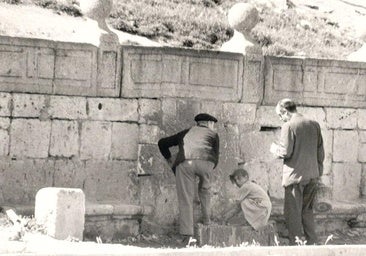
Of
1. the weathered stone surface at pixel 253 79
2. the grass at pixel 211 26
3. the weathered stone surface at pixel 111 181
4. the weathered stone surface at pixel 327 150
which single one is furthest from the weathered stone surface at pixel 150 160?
the grass at pixel 211 26

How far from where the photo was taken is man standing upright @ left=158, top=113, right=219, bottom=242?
1512 centimetres

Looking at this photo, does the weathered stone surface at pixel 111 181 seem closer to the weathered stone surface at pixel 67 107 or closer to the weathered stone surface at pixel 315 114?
the weathered stone surface at pixel 67 107

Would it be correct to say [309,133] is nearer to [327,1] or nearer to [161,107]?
[161,107]

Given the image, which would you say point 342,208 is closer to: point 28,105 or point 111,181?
point 111,181

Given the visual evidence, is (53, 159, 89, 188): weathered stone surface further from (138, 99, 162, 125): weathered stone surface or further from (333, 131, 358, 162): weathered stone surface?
(333, 131, 358, 162): weathered stone surface

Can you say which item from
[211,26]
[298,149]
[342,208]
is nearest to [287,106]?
[298,149]

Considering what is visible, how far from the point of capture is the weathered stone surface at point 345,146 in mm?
17250

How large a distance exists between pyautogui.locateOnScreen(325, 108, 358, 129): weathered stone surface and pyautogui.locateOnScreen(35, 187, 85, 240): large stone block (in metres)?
5.39

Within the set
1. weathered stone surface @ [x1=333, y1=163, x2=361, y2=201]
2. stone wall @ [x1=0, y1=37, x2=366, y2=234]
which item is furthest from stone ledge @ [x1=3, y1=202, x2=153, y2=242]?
weathered stone surface @ [x1=333, y1=163, x2=361, y2=201]

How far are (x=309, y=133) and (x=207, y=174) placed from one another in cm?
140

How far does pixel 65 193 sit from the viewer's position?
1284 centimetres

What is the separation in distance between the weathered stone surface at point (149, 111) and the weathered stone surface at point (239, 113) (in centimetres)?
101

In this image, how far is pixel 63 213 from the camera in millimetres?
12859

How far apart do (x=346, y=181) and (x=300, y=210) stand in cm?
223
